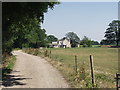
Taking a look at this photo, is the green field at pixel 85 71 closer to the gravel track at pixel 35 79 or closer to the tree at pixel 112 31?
the gravel track at pixel 35 79

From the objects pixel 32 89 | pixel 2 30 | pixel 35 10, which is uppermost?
pixel 35 10

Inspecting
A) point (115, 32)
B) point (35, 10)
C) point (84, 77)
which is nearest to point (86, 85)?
point (84, 77)

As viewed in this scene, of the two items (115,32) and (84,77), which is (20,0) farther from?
(115,32)

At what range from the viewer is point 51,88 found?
1112 centimetres

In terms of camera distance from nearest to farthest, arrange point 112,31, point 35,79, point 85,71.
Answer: point 35,79
point 85,71
point 112,31

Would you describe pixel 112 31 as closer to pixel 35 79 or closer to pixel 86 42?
pixel 86 42

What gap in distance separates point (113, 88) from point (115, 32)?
15177 centimetres

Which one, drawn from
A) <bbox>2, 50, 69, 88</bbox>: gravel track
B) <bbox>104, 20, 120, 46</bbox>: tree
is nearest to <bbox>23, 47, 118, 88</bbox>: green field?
<bbox>2, 50, 69, 88</bbox>: gravel track

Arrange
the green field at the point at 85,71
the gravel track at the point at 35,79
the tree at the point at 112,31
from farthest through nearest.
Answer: the tree at the point at 112,31 < the green field at the point at 85,71 < the gravel track at the point at 35,79

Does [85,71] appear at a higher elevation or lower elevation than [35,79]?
higher

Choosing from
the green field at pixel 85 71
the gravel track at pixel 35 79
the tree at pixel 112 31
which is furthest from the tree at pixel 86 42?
the gravel track at pixel 35 79

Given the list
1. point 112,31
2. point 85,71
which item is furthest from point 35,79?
point 112,31

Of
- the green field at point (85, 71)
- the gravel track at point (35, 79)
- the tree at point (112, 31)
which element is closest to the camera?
the gravel track at point (35, 79)

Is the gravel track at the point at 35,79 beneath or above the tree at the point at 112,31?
beneath
